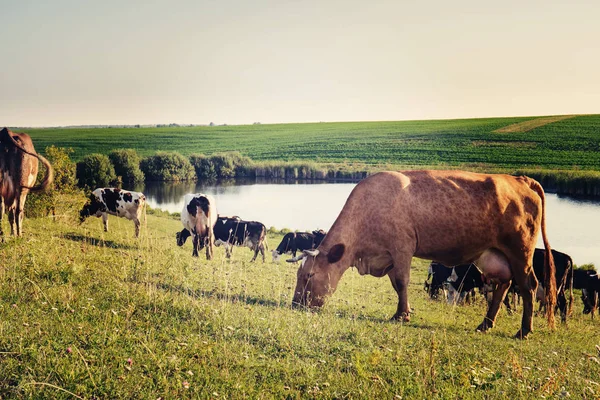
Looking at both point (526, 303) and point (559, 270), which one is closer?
point (526, 303)

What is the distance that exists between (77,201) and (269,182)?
28539 millimetres

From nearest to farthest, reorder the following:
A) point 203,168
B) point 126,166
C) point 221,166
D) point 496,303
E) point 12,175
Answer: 1. point 496,303
2. point 12,175
3. point 126,166
4. point 203,168
5. point 221,166

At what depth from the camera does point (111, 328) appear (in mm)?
5727

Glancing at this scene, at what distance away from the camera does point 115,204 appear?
16578 millimetres

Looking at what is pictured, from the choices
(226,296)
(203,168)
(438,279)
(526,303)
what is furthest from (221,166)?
(526,303)

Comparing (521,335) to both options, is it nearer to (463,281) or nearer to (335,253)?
(335,253)

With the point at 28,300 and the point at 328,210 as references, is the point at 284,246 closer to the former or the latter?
the point at 28,300

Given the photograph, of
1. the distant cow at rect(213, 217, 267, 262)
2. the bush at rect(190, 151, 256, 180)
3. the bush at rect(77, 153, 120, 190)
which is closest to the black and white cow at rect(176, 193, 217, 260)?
the distant cow at rect(213, 217, 267, 262)

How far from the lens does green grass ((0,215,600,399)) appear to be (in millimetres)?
4617

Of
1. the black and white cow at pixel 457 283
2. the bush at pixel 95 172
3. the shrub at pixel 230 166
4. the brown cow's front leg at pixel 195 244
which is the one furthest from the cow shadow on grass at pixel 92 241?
the shrub at pixel 230 166

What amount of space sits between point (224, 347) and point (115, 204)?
→ 12.6 meters

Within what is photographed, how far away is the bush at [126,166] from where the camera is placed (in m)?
31.3

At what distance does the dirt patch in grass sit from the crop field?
0.10 meters

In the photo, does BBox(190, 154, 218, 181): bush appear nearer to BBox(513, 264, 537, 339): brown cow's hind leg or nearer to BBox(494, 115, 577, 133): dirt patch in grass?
BBox(494, 115, 577, 133): dirt patch in grass
